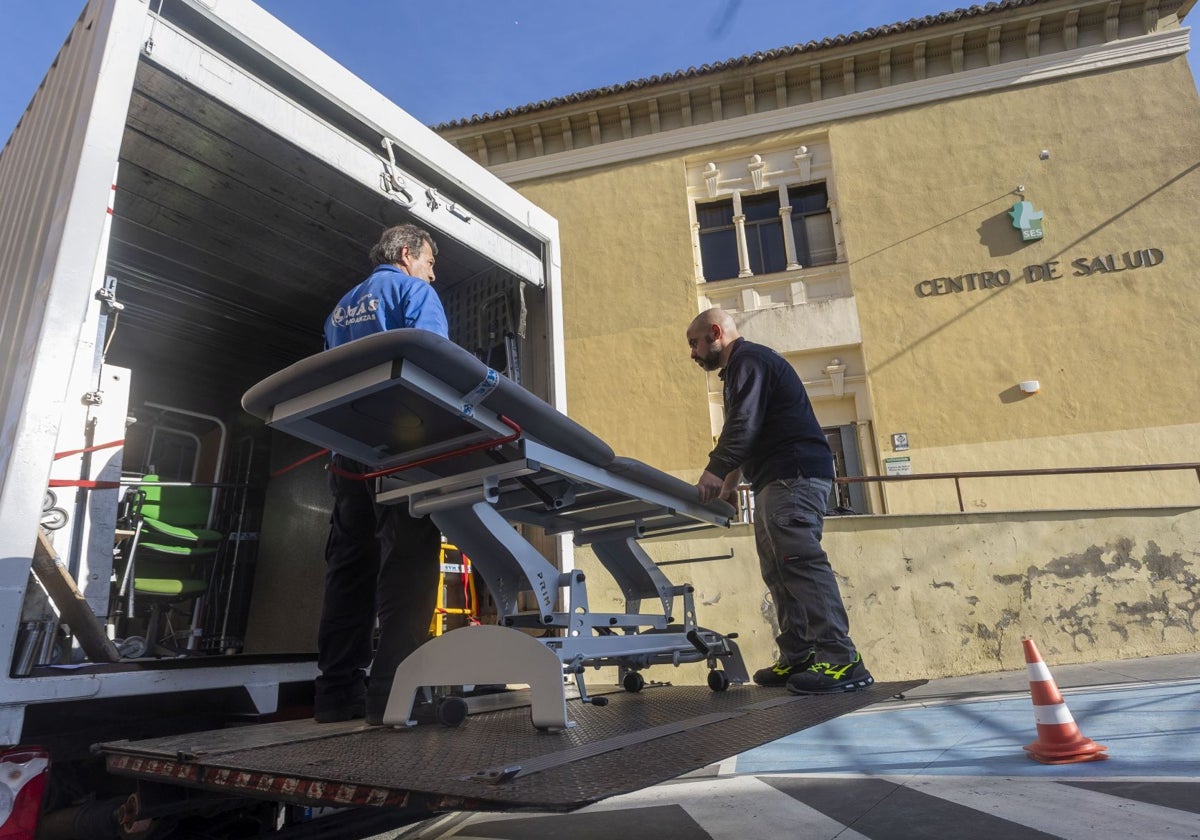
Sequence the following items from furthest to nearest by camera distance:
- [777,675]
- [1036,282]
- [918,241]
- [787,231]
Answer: [787,231]
[918,241]
[1036,282]
[777,675]

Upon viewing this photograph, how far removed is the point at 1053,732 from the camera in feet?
10.3

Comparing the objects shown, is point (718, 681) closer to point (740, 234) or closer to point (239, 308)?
point (239, 308)

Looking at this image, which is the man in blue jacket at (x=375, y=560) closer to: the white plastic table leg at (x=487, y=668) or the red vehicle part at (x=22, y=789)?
the white plastic table leg at (x=487, y=668)

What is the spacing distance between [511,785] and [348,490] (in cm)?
163

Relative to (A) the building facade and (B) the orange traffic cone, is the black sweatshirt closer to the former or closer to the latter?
(B) the orange traffic cone

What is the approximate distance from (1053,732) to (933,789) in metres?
0.75

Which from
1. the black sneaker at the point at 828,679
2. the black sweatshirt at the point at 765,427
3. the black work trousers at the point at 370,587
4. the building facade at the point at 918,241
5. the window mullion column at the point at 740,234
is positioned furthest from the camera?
the window mullion column at the point at 740,234

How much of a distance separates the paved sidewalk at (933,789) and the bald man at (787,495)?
443mm

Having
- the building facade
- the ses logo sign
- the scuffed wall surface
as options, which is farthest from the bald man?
the ses logo sign

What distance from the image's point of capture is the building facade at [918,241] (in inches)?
413

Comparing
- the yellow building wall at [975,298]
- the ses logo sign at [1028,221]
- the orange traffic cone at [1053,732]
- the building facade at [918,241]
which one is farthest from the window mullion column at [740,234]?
the orange traffic cone at [1053,732]

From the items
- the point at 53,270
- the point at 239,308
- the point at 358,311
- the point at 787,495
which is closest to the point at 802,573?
the point at 787,495

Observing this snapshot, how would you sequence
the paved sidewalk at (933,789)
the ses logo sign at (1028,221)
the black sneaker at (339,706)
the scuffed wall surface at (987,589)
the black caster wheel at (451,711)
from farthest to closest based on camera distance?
1. the ses logo sign at (1028,221)
2. the scuffed wall surface at (987,589)
3. the black sneaker at (339,706)
4. the paved sidewalk at (933,789)
5. the black caster wheel at (451,711)

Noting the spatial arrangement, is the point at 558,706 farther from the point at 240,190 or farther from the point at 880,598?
the point at 880,598
